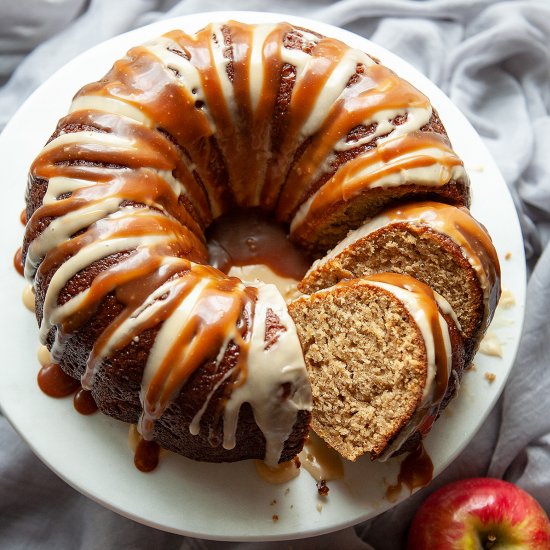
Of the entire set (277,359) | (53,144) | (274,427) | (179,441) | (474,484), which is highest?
(53,144)

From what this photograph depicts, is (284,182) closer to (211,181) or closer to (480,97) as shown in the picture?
(211,181)

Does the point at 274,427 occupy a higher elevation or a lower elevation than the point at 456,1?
lower

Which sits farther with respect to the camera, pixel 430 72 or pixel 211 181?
pixel 430 72

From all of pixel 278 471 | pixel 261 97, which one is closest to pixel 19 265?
pixel 261 97

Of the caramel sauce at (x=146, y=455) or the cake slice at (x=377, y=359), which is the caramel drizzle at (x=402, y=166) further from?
the caramel sauce at (x=146, y=455)

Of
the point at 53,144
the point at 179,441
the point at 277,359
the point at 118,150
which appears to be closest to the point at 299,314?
the point at 277,359

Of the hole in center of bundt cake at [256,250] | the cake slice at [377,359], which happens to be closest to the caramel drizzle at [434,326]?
the cake slice at [377,359]

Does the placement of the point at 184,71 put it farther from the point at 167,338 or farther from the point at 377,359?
the point at 377,359
